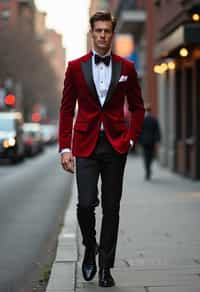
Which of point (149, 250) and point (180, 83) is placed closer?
point (149, 250)

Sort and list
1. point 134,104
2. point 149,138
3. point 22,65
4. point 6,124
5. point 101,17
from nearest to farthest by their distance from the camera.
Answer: point 101,17 < point 134,104 < point 149,138 < point 6,124 < point 22,65

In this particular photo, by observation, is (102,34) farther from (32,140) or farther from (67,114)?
(32,140)

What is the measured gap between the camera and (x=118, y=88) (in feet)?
19.9

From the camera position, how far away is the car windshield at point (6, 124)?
3406 centimetres

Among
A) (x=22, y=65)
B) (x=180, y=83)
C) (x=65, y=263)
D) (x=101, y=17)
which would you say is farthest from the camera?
(x=22, y=65)

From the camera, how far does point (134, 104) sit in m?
6.31

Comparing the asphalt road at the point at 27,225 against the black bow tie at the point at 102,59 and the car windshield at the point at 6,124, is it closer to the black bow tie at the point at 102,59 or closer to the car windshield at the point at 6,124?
the black bow tie at the point at 102,59

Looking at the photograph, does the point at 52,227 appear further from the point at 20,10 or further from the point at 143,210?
the point at 20,10

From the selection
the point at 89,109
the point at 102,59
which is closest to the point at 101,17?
the point at 102,59

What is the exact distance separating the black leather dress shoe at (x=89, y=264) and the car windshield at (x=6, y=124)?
2791 cm

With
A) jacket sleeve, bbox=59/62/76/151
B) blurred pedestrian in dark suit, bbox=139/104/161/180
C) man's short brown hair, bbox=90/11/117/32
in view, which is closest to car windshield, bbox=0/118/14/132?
blurred pedestrian in dark suit, bbox=139/104/161/180

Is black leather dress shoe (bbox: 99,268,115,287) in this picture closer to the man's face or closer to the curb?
the curb

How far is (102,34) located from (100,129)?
28.2 inches

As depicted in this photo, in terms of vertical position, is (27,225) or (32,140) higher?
(27,225)
